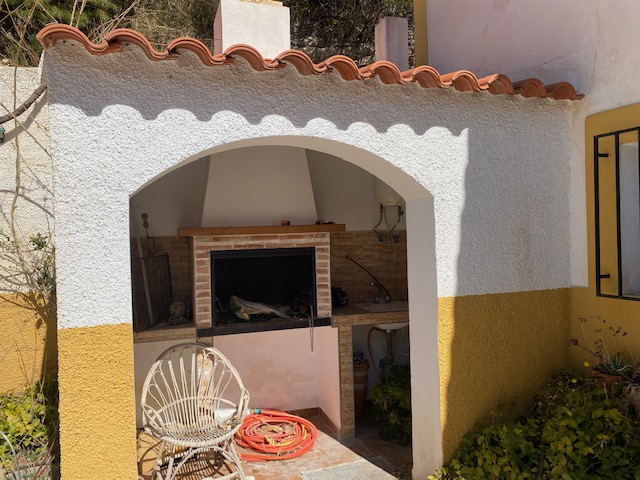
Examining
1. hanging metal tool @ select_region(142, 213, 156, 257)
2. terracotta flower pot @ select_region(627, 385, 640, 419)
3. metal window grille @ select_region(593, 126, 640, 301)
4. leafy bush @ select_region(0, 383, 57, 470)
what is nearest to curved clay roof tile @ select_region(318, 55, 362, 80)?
metal window grille @ select_region(593, 126, 640, 301)

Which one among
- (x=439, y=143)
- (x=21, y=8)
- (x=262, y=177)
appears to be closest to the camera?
(x=439, y=143)

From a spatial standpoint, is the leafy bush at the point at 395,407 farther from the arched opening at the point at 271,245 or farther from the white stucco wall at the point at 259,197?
the white stucco wall at the point at 259,197

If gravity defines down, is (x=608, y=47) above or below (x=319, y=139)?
above

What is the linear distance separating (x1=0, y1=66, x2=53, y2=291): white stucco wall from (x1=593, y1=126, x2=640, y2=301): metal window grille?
596 cm

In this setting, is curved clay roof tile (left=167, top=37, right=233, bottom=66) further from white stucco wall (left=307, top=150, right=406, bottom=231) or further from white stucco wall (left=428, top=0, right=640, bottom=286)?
white stucco wall (left=307, top=150, right=406, bottom=231)

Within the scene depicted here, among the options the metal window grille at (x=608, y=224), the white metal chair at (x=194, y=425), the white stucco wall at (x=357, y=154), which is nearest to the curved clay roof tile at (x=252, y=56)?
the white stucco wall at (x=357, y=154)

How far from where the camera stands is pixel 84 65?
3742 millimetres

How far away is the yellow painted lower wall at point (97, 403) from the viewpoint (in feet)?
12.2

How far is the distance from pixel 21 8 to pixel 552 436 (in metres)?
9.66

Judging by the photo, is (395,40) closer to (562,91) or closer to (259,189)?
(562,91)

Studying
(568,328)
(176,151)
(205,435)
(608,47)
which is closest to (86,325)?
(176,151)

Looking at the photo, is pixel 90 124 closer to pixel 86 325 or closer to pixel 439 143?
pixel 86 325

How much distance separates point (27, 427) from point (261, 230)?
3243 millimetres

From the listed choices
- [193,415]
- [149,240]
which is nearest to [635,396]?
[193,415]
